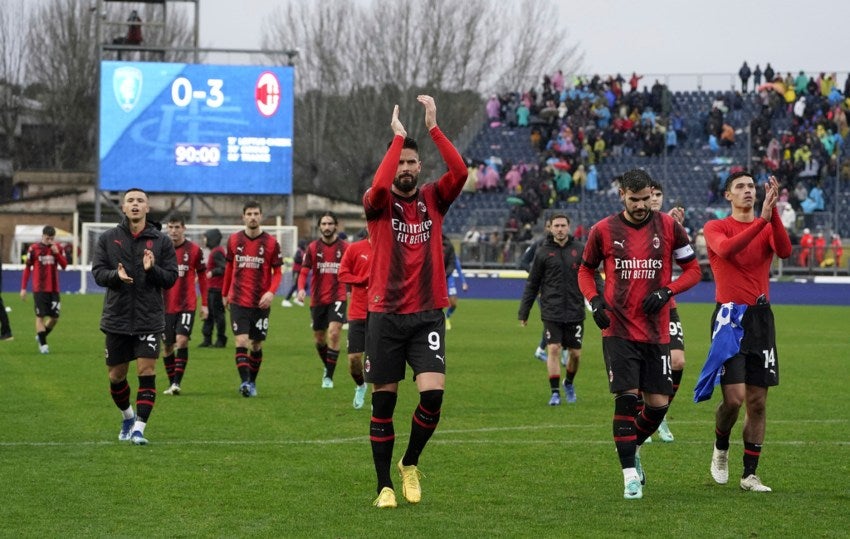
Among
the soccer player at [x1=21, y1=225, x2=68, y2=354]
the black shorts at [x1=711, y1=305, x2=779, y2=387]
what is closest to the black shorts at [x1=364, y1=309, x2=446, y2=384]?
the black shorts at [x1=711, y1=305, x2=779, y2=387]

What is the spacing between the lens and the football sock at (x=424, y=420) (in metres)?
8.46

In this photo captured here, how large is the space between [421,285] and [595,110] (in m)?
42.7

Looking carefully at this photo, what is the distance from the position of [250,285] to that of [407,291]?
7433 millimetres

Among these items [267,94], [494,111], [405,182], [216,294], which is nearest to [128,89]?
[267,94]

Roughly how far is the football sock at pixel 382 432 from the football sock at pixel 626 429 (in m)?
1.44

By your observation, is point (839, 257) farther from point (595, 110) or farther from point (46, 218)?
point (46, 218)

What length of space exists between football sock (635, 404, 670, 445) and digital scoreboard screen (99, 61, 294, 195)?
1240 inches

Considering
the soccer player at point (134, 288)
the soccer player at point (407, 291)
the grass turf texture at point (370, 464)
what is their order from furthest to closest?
the soccer player at point (134, 288) → the soccer player at point (407, 291) → the grass turf texture at point (370, 464)

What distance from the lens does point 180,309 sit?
16.2m

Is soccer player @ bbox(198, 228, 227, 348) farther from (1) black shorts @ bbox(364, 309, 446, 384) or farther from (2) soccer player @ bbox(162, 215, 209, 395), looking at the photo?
(1) black shorts @ bbox(364, 309, 446, 384)

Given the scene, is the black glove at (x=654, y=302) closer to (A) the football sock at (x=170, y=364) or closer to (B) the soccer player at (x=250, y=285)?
(B) the soccer player at (x=250, y=285)

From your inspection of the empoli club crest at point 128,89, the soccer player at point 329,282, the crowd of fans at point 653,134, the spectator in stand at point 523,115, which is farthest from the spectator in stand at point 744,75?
the soccer player at point 329,282

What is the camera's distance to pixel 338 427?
12.8 metres

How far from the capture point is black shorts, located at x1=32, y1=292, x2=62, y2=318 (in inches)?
883
